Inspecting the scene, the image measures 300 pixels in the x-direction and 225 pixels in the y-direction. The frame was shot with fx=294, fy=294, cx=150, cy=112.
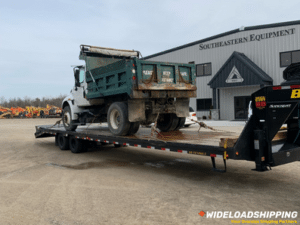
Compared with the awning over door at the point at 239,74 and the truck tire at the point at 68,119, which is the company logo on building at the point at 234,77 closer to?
the awning over door at the point at 239,74

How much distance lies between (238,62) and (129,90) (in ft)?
61.1

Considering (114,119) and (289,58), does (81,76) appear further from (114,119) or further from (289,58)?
(289,58)

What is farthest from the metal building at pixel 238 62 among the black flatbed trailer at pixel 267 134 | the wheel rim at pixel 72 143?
the black flatbed trailer at pixel 267 134

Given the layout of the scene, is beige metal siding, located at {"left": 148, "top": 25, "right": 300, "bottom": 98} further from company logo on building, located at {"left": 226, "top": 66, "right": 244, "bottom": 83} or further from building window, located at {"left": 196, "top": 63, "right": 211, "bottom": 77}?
company logo on building, located at {"left": 226, "top": 66, "right": 244, "bottom": 83}

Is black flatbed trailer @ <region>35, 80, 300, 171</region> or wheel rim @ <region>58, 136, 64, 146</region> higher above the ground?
black flatbed trailer @ <region>35, 80, 300, 171</region>

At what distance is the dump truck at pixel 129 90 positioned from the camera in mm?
7723

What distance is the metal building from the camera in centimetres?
2283

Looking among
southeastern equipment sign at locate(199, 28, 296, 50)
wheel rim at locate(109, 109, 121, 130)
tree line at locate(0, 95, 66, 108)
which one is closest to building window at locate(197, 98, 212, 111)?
southeastern equipment sign at locate(199, 28, 296, 50)

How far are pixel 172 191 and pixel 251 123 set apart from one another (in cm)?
195

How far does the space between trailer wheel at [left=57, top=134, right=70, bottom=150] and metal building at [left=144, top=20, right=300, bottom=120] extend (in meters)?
13.2

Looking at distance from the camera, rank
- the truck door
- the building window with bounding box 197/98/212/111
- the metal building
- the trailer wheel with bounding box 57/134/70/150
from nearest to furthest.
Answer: the truck door
the trailer wheel with bounding box 57/134/70/150
the metal building
the building window with bounding box 197/98/212/111

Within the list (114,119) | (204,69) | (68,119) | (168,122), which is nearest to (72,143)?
(68,119)

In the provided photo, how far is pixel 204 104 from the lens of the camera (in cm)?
2805

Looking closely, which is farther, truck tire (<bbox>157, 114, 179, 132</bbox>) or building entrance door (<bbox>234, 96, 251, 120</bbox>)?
building entrance door (<bbox>234, 96, 251, 120</bbox>)
